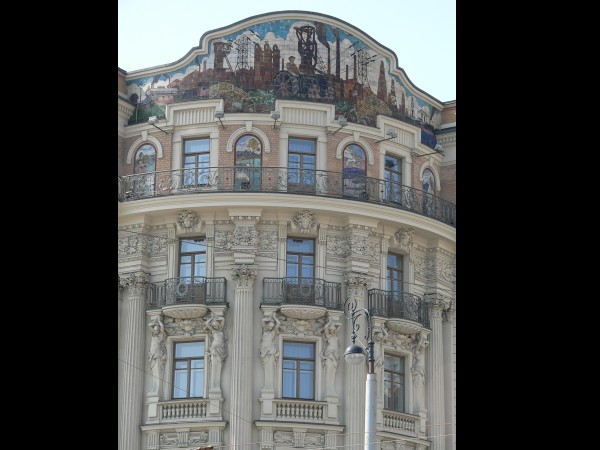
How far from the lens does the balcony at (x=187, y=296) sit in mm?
25609

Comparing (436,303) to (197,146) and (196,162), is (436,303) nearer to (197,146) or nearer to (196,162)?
(196,162)

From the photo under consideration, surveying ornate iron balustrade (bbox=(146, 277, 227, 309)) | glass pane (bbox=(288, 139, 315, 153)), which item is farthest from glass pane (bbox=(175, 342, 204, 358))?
glass pane (bbox=(288, 139, 315, 153))

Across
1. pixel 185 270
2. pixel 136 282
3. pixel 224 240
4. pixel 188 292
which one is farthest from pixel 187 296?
pixel 224 240

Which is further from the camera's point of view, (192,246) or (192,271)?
(192,246)

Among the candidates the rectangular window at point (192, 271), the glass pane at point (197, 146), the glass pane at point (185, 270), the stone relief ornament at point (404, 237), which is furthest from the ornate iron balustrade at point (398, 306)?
the glass pane at point (197, 146)

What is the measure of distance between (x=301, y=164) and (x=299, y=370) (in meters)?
4.42

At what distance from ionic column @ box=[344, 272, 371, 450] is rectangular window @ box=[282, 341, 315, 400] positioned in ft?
2.36

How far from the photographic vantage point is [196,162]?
88.8 feet

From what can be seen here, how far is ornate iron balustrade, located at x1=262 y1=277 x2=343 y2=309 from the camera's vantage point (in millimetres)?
25688

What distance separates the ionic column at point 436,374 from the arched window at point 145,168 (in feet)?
21.5

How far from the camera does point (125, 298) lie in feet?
87.1
